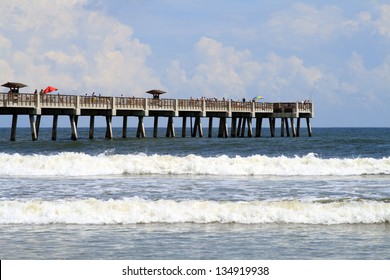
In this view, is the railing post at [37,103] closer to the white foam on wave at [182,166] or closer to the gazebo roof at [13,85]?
the gazebo roof at [13,85]

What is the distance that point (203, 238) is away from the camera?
40.6 ft

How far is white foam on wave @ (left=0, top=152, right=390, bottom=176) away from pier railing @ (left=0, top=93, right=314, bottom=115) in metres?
16.2

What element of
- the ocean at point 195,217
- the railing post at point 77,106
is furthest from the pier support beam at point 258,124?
the ocean at point 195,217

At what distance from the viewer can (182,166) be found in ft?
97.8

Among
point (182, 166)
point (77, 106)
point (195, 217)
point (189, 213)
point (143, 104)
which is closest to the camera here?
point (195, 217)

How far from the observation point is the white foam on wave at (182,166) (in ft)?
94.1

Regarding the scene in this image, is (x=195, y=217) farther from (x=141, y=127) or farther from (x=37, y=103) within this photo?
(x=141, y=127)

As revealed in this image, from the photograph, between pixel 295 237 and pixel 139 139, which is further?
pixel 139 139

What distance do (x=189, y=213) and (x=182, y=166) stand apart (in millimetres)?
15198

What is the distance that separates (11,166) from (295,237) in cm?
1967

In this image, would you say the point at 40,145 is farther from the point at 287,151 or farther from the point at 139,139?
the point at 287,151

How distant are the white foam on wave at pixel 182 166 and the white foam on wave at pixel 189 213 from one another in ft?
42.8

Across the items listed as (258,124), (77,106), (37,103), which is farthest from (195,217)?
(258,124)
